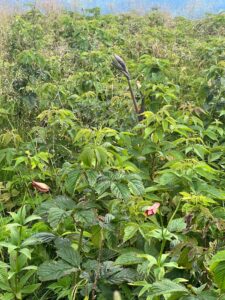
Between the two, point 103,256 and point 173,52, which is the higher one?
point 173,52

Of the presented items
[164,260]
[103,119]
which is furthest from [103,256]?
[103,119]

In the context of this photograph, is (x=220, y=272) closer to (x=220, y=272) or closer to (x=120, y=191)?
(x=220, y=272)

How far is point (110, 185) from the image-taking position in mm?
1663

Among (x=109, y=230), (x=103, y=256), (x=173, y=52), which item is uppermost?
(x=173, y=52)

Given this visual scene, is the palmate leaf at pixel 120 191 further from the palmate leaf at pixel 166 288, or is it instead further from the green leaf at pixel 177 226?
the palmate leaf at pixel 166 288

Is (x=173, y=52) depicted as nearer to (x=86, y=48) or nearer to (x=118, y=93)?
(x=86, y=48)

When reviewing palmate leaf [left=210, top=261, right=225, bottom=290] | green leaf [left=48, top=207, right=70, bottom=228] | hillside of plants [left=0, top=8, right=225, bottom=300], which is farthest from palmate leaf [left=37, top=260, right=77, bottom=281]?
palmate leaf [left=210, top=261, right=225, bottom=290]

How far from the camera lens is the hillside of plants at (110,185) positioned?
1584 mm

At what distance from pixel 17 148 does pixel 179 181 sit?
0.90m

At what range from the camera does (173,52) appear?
15.0ft

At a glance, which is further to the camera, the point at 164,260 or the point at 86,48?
the point at 86,48

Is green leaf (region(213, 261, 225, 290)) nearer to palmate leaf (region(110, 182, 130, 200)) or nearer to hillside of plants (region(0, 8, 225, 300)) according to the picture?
hillside of plants (region(0, 8, 225, 300))

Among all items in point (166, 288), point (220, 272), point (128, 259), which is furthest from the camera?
point (128, 259)

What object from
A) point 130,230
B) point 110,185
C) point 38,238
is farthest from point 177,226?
point 38,238
